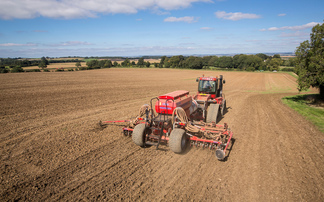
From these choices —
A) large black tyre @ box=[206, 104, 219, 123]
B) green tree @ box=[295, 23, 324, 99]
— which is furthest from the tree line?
large black tyre @ box=[206, 104, 219, 123]

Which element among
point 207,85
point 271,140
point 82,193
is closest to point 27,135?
point 82,193

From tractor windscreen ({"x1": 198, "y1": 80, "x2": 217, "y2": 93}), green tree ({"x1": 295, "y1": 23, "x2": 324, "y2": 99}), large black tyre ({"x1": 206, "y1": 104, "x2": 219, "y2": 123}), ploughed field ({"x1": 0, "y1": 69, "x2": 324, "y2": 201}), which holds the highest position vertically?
green tree ({"x1": 295, "y1": 23, "x2": 324, "y2": 99})

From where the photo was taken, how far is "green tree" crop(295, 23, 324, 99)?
13.8 m

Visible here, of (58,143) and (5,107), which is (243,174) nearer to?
(58,143)

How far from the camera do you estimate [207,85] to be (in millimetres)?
12070

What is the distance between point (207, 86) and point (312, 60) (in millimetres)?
8831

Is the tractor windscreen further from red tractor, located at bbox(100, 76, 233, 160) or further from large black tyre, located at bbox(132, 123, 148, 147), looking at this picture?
large black tyre, located at bbox(132, 123, 148, 147)

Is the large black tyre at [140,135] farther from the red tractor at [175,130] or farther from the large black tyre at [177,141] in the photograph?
the large black tyre at [177,141]

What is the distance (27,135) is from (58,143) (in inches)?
79.2

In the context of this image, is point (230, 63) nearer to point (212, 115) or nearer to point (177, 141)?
point (212, 115)

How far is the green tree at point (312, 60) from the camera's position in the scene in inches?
543

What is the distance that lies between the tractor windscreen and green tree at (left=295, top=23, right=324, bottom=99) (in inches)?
317

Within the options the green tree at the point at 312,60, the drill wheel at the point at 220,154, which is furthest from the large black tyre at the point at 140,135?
the green tree at the point at 312,60

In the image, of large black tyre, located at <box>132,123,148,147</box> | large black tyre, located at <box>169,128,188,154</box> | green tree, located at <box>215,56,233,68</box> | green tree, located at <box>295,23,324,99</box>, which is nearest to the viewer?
large black tyre, located at <box>169,128,188,154</box>
